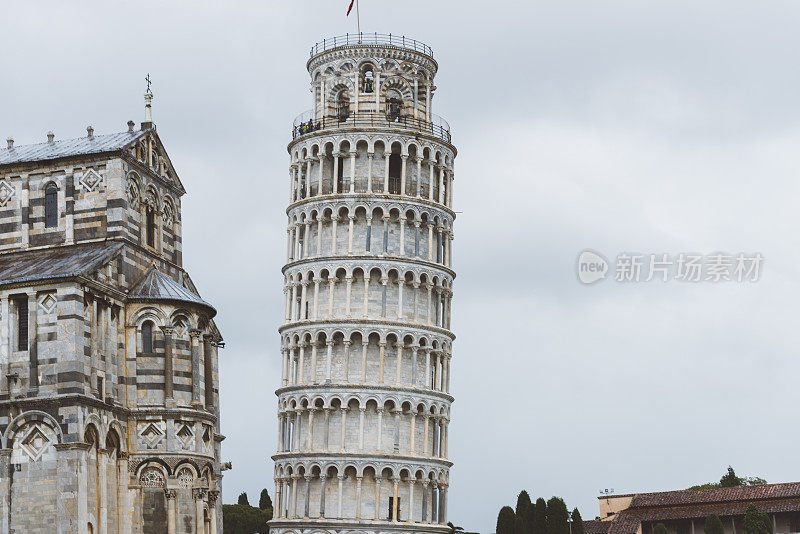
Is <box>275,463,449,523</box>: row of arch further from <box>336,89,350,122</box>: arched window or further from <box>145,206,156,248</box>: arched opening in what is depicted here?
<box>145,206,156,248</box>: arched opening

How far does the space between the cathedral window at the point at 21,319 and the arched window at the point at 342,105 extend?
42.9 m

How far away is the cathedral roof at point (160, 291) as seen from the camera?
61.1 meters

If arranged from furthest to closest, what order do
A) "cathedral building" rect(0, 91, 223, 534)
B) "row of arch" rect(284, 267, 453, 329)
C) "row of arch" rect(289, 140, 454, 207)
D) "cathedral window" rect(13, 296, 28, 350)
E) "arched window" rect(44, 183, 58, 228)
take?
1. "row of arch" rect(289, 140, 454, 207)
2. "row of arch" rect(284, 267, 453, 329)
3. "arched window" rect(44, 183, 58, 228)
4. "cathedral window" rect(13, 296, 28, 350)
5. "cathedral building" rect(0, 91, 223, 534)

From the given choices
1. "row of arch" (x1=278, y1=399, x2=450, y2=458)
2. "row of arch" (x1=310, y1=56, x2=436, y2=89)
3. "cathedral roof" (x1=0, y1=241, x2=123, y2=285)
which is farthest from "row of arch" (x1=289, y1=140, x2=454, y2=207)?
"cathedral roof" (x1=0, y1=241, x2=123, y2=285)

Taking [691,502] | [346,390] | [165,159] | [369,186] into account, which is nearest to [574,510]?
[691,502]

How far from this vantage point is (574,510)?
97.0 meters

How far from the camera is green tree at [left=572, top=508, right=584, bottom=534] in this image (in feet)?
317

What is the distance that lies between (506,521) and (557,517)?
11.3 feet

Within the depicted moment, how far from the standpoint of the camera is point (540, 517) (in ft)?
313

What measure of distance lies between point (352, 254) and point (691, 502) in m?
30.3

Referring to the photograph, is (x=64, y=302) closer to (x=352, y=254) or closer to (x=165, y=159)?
(x=165, y=159)

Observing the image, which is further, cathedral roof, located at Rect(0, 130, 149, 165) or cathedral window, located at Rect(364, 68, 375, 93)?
cathedral window, located at Rect(364, 68, 375, 93)

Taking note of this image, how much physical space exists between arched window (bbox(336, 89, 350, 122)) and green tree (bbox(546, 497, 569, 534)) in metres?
28.8

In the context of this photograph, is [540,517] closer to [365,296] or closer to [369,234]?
[365,296]
